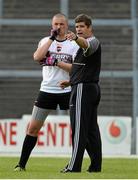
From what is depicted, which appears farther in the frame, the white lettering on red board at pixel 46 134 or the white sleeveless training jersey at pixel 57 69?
the white lettering on red board at pixel 46 134

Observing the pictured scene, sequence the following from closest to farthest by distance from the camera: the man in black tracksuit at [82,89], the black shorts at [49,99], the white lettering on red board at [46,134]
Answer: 1. the man in black tracksuit at [82,89]
2. the black shorts at [49,99]
3. the white lettering on red board at [46,134]

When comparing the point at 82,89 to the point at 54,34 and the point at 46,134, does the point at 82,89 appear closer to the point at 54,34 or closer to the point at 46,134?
the point at 54,34

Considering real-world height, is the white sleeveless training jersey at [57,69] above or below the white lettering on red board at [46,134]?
above

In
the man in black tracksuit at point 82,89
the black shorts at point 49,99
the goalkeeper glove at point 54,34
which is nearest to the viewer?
the man in black tracksuit at point 82,89

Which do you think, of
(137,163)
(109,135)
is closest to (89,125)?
(137,163)

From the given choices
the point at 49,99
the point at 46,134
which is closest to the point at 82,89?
the point at 49,99

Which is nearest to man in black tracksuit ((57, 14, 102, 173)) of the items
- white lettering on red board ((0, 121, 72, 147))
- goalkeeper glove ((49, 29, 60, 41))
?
goalkeeper glove ((49, 29, 60, 41))

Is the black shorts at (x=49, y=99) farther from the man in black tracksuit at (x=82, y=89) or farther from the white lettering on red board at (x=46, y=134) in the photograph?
the white lettering on red board at (x=46, y=134)

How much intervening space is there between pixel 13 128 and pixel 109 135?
188 cm

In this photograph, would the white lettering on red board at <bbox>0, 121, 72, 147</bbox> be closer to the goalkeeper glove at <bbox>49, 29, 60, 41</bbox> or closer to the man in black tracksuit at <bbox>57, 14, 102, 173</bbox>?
the goalkeeper glove at <bbox>49, 29, 60, 41</bbox>

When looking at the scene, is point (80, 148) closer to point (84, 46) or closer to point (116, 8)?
point (84, 46)

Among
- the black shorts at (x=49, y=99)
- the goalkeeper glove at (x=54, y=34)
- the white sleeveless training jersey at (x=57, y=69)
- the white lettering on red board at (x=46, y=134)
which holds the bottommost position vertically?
the white lettering on red board at (x=46, y=134)

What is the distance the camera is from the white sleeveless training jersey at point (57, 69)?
30.8 ft

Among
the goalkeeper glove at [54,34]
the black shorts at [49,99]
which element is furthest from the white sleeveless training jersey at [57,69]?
the goalkeeper glove at [54,34]
